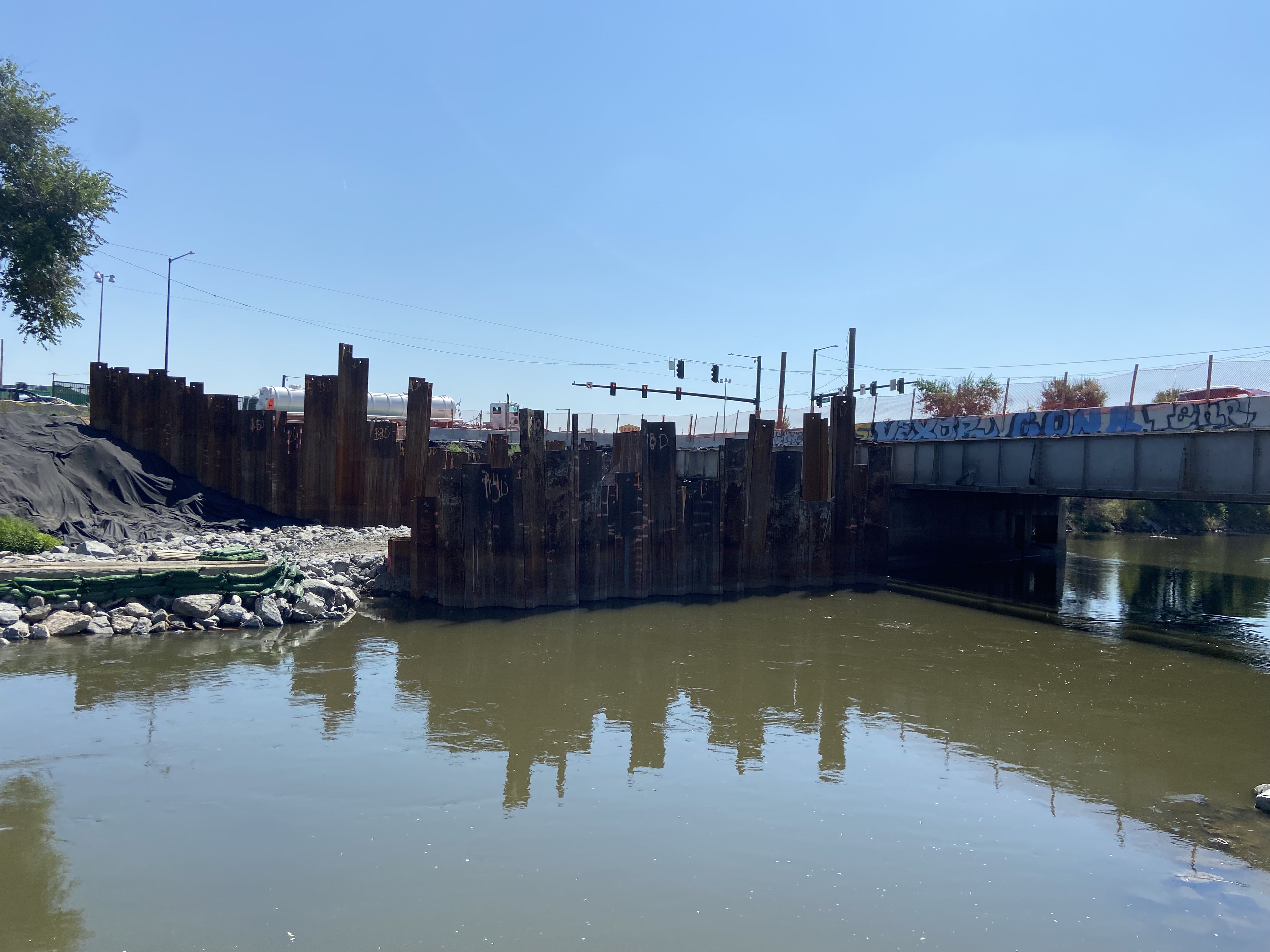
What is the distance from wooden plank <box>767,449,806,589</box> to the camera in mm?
23562

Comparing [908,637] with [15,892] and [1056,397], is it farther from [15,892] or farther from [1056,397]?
[15,892]

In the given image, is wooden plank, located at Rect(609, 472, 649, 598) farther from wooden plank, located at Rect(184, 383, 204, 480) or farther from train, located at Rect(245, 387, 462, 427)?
train, located at Rect(245, 387, 462, 427)

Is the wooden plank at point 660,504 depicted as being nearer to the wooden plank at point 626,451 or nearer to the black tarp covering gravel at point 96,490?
the wooden plank at point 626,451

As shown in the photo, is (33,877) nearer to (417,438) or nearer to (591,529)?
(591,529)

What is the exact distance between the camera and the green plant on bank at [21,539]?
18438 millimetres

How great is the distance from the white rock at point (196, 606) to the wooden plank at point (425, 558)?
13.7 feet

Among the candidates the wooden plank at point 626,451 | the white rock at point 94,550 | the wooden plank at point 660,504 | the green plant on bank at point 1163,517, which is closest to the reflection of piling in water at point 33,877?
the white rock at point 94,550

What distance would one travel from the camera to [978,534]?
3325 centimetres

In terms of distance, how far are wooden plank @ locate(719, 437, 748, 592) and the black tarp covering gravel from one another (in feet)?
44.9

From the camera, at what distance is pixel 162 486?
2498 centimetres

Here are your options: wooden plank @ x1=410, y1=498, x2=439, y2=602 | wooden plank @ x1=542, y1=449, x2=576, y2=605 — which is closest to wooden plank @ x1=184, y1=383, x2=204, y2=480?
wooden plank @ x1=410, y1=498, x2=439, y2=602

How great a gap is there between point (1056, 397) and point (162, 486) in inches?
1151

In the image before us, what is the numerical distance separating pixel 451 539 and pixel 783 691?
27.6ft

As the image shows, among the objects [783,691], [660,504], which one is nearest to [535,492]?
[660,504]
